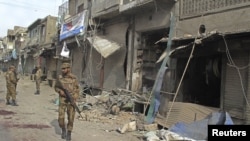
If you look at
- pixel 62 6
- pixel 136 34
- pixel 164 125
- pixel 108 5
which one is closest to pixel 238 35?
→ pixel 164 125

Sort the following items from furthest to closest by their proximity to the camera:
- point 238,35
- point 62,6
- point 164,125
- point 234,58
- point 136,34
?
point 62,6
point 136,34
point 164,125
point 234,58
point 238,35

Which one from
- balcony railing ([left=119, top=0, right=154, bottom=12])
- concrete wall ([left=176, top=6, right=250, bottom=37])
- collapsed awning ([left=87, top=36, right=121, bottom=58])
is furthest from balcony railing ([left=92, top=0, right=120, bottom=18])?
concrete wall ([left=176, top=6, right=250, bottom=37])

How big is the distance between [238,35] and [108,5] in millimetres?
9755

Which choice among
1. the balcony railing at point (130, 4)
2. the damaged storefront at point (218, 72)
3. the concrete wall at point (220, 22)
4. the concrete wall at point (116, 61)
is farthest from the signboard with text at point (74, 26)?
the damaged storefront at point (218, 72)

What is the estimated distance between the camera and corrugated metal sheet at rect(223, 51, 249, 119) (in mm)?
9664

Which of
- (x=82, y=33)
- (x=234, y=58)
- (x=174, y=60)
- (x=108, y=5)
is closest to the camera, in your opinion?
(x=234, y=58)

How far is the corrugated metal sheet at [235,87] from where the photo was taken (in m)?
9.66

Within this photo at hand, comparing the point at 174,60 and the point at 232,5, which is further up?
the point at 232,5

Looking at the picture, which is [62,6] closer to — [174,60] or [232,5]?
[174,60]

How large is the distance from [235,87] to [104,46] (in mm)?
8725

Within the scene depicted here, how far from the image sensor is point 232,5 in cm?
1023

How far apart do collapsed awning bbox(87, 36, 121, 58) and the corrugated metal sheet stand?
7570mm

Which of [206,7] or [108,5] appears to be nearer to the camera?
[206,7]

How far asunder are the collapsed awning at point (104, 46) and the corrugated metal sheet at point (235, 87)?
7570mm
